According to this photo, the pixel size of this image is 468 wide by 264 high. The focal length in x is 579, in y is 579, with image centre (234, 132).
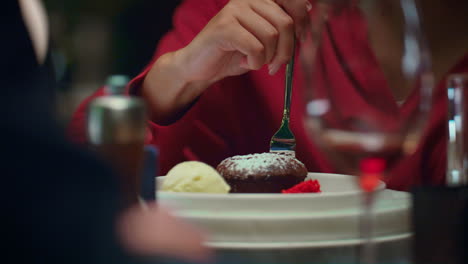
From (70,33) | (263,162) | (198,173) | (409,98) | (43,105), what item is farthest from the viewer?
(70,33)

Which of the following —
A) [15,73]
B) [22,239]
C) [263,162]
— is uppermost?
[15,73]

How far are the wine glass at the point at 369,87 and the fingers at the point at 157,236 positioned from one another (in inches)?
4.9

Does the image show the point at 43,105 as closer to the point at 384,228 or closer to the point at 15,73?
the point at 15,73

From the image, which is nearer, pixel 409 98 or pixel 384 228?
pixel 409 98

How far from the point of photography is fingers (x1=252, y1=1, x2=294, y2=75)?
0.86 m

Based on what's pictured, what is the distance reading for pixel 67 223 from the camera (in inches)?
15.7

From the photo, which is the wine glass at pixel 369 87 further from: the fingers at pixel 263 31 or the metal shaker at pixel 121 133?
the fingers at pixel 263 31

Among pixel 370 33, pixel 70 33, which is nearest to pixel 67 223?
pixel 370 33

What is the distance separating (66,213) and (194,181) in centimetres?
33

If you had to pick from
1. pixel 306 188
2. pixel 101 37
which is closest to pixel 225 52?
pixel 306 188

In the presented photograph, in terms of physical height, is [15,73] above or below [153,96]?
above

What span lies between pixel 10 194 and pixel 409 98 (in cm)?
28

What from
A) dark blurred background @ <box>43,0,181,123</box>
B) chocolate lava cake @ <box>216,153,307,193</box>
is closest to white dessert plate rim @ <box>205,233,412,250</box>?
chocolate lava cake @ <box>216,153,307,193</box>

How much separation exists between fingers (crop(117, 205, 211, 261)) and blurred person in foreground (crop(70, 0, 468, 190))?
3.0 inches
